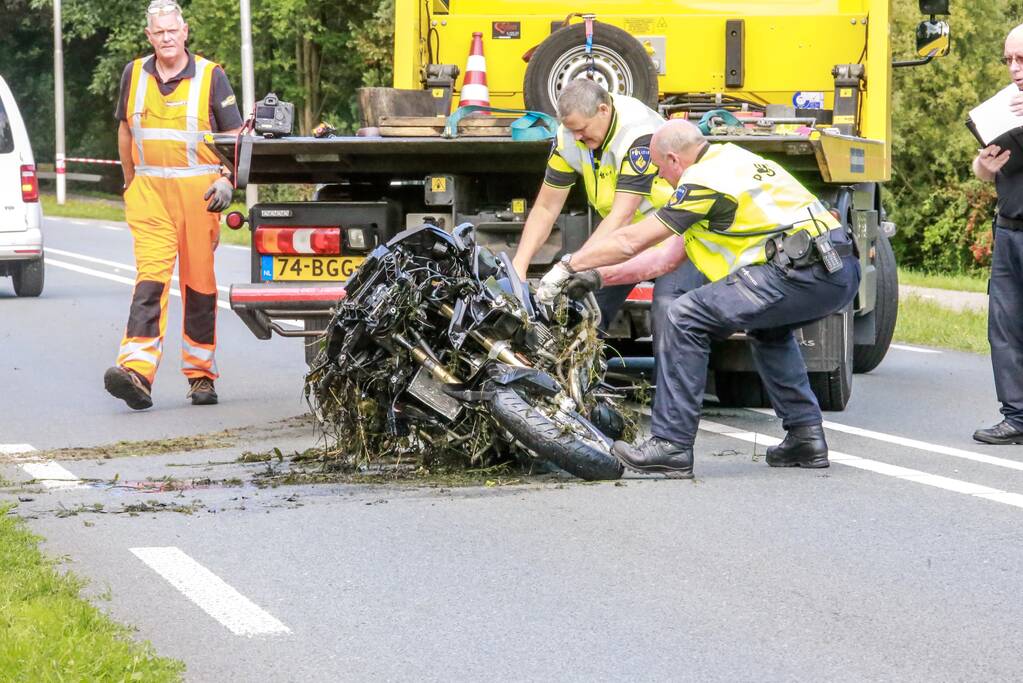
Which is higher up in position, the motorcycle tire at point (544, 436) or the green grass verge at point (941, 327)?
the motorcycle tire at point (544, 436)

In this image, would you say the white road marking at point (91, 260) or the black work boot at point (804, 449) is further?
the white road marking at point (91, 260)

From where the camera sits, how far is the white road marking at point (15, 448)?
26.8 feet

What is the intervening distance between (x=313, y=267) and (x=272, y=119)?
0.72 m

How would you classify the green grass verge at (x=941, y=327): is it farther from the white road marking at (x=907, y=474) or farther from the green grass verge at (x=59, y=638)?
the green grass verge at (x=59, y=638)

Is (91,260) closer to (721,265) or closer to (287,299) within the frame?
(287,299)

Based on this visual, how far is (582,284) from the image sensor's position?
763cm

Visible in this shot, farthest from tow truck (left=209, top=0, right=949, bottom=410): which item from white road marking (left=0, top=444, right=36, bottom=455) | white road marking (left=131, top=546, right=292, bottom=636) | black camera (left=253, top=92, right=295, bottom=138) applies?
white road marking (left=131, top=546, right=292, bottom=636)

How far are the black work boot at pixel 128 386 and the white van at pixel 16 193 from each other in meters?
7.33

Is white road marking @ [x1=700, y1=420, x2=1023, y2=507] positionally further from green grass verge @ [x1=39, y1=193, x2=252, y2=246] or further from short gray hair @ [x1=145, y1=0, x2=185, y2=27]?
green grass verge @ [x1=39, y1=193, x2=252, y2=246]

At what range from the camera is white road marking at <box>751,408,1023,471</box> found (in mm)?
7809

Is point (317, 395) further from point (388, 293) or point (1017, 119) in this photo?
point (1017, 119)

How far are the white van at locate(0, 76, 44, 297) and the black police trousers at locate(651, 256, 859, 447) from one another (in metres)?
10.3

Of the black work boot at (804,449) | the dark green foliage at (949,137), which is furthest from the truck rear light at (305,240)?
the dark green foliage at (949,137)

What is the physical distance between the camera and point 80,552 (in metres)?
5.92
